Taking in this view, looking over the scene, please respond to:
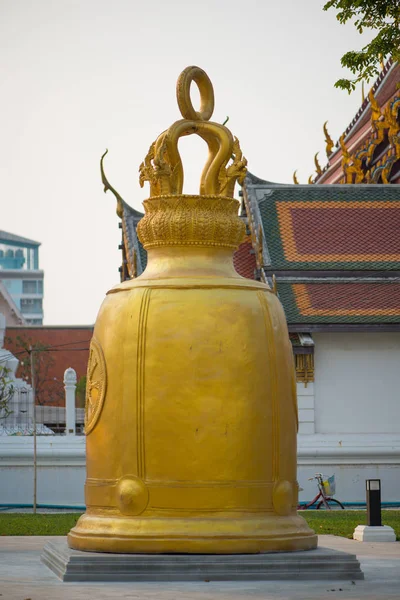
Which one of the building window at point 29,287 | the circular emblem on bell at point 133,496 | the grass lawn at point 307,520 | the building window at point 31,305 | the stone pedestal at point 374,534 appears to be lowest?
the grass lawn at point 307,520

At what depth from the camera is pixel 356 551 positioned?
10.7 m

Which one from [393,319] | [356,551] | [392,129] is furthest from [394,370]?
[356,551]

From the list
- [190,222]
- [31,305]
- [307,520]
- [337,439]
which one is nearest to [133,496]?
[190,222]

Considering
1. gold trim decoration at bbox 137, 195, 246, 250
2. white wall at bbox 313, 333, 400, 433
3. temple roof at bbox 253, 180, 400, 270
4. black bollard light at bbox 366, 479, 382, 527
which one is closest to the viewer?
gold trim decoration at bbox 137, 195, 246, 250

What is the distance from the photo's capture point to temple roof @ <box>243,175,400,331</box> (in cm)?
2467

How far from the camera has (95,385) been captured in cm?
873

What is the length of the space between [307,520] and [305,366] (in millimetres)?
8016

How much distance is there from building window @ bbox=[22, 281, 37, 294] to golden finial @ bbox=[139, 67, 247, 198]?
327 feet

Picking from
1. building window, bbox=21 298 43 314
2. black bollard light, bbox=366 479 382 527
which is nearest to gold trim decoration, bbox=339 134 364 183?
black bollard light, bbox=366 479 382 527

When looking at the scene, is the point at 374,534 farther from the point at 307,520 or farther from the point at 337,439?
the point at 337,439

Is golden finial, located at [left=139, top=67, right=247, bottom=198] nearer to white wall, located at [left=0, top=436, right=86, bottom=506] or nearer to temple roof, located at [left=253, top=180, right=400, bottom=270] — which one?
white wall, located at [left=0, top=436, right=86, bottom=506]

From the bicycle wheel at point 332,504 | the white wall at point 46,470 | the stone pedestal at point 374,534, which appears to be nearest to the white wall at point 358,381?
the bicycle wheel at point 332,504

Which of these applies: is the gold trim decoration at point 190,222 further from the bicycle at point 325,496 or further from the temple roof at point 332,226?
the temple roof at point 332,226

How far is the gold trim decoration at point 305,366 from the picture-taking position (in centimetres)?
2416
